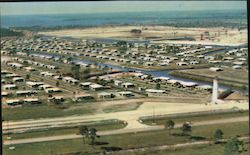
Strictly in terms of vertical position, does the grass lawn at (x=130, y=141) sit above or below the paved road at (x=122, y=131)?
below

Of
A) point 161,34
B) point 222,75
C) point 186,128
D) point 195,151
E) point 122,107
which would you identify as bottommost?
point 195,151

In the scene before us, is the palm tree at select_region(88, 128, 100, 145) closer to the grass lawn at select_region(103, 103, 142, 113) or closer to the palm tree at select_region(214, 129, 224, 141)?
the grass lawn at select_region(103, 103, 142, 113)

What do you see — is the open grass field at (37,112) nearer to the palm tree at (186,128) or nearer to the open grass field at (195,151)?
the open grass field at (195,151)

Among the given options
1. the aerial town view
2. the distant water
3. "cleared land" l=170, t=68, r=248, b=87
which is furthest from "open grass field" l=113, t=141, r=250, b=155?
the distant water

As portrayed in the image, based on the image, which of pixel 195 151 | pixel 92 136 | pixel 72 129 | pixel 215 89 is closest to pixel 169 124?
pixel 195 151

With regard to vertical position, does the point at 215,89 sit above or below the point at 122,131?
above

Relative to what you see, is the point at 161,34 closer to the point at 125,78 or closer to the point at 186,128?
the point at 125,78

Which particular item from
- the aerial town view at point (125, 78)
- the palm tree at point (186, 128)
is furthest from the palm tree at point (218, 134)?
the palm tree at point (186, 128)
